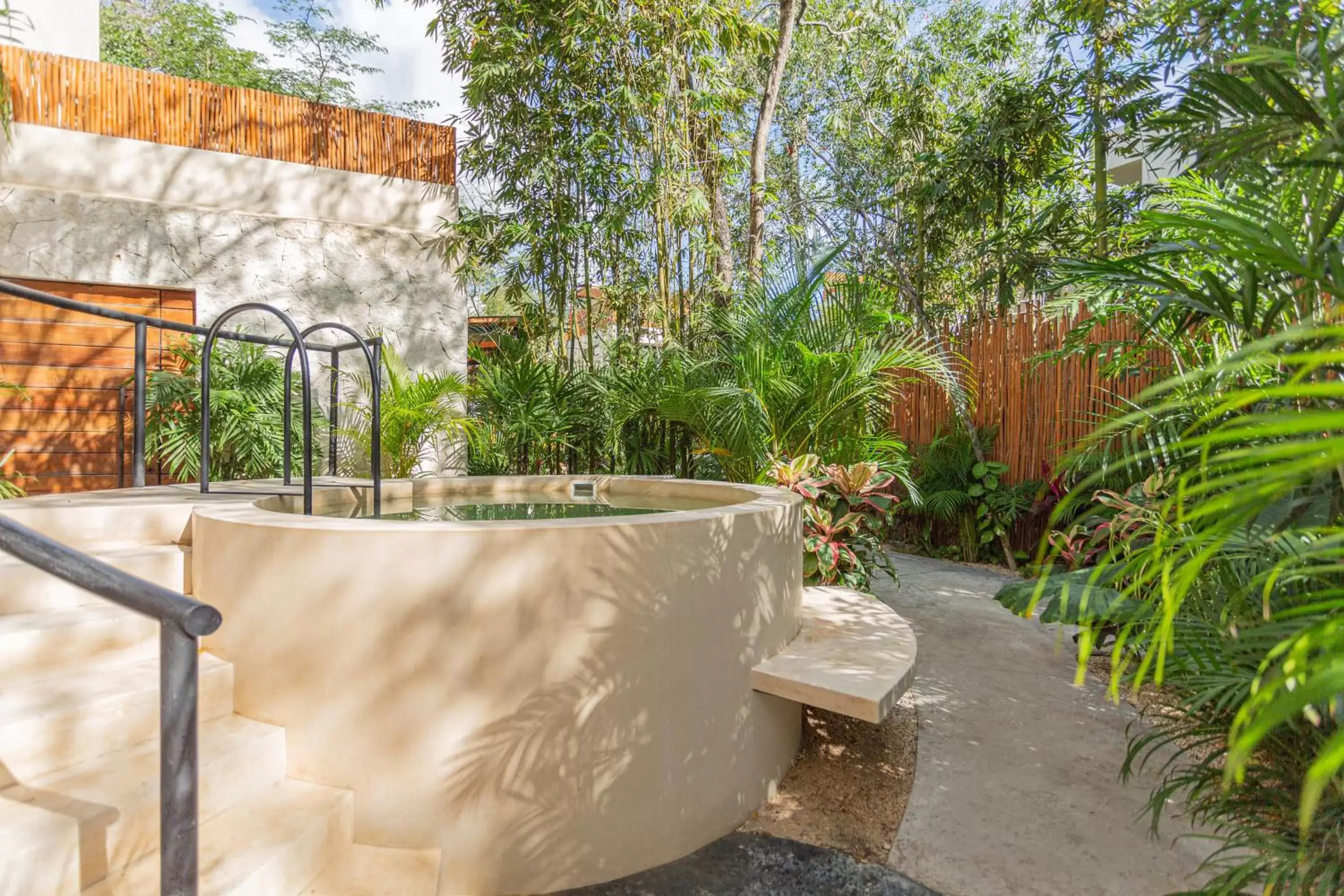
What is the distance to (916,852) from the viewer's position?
2004 millimetres

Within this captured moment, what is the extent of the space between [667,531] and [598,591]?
25 centimetres

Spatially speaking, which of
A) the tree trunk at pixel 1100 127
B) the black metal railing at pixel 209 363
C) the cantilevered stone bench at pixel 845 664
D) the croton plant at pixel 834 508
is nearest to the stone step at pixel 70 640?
the black metal railing at pixel 209 363

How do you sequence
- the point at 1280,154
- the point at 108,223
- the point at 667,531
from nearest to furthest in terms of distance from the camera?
the point at 1280,154
the point at 667,531
the point at 108,223

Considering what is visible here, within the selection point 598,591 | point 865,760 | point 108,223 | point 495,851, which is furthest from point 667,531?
point 108,223

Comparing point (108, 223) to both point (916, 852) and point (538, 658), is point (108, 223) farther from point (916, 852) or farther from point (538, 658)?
point (916, 852)

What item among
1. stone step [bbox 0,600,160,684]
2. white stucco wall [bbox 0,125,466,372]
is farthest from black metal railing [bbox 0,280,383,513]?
white stucco wall [bbox 0,125,466,372]

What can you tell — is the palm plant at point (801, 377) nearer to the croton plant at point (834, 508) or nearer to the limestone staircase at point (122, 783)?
the croton plant at point (834, 508)

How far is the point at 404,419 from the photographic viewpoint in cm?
485

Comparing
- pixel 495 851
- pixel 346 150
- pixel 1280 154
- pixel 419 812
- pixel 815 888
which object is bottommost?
pixel 815 888

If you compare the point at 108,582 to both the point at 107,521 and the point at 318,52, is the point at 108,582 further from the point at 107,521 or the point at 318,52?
the point at 318,52

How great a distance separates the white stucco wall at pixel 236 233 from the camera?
4633mm

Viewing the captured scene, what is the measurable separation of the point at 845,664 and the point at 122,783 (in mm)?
1859

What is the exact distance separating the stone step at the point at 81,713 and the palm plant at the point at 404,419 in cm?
281

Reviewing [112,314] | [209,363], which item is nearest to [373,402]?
[209,363]
